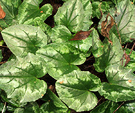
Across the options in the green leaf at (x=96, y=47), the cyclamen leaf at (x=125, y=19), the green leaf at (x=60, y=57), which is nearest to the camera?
the green leaf at (x=60, y=57)

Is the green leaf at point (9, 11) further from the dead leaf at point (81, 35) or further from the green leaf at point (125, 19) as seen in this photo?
the green leaf at point (125, 19)

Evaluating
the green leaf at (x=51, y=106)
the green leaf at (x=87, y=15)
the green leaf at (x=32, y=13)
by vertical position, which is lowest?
the green leaf at (x=51, y=106)

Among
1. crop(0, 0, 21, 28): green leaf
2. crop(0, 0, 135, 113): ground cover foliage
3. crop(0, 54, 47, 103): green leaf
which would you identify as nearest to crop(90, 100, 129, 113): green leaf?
crop(0, 0, 135, 113): ground cover foliage

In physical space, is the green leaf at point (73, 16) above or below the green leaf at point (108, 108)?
above

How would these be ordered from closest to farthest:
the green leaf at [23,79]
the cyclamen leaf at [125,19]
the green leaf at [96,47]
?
the green leaf at [23,79], the green leaf at [96,47], the cyclamen leaf at [125,19]

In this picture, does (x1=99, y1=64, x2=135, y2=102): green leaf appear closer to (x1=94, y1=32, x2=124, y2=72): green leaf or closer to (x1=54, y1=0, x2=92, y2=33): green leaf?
(x1=94, y1=32, x2=124, y2=72): green leaf

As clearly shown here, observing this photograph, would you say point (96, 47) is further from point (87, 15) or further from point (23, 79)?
point (23, 79)

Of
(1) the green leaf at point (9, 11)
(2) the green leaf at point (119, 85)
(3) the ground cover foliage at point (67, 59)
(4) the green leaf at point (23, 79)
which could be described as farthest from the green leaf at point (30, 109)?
(1) the green leaf at point (9, 11)

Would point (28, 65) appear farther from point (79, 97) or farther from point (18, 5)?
point (18, 5)
